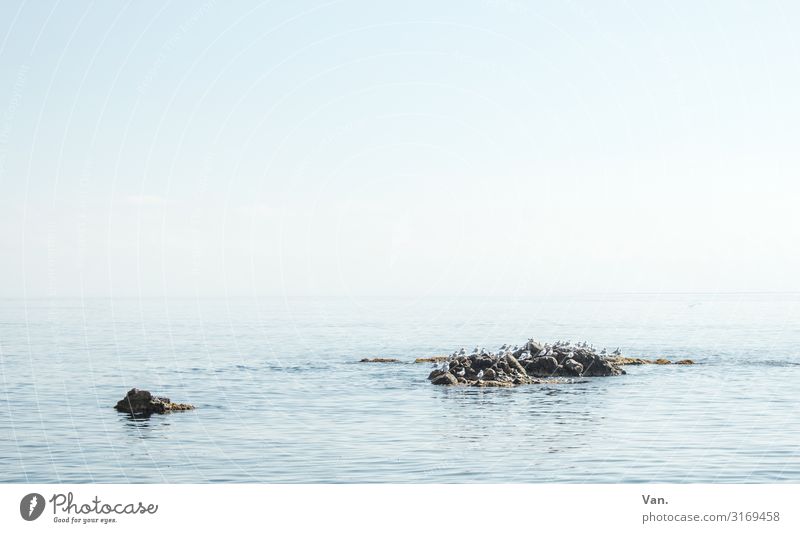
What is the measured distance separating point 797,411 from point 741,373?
15.8m

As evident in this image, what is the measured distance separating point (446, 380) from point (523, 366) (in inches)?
243

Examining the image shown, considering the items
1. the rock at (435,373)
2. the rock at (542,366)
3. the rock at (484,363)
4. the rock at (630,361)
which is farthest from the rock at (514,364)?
the rock at (630,361)

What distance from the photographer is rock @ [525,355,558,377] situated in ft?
174

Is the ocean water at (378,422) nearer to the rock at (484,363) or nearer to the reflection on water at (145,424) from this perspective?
the reflection on water at (145,424)

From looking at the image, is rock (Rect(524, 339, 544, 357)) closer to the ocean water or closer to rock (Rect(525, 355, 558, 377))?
rock (Rect(525, 355, 558, 377))

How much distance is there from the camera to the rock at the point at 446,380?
48969 mm

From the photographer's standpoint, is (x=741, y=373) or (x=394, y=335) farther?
(x=394, y=335)

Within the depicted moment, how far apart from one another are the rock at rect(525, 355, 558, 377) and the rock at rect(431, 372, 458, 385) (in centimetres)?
587

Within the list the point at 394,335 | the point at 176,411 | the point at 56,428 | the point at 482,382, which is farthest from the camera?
the point at 394,335

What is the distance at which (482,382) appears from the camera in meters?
48.4

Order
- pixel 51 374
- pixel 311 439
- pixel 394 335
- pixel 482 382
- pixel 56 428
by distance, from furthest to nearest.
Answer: pixel 394 335 → pixel 51 374 → pixel 482 382 → pixel 56 428 → pixel 311 439

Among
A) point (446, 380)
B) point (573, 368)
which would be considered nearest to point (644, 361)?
point (573, 368)
